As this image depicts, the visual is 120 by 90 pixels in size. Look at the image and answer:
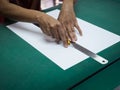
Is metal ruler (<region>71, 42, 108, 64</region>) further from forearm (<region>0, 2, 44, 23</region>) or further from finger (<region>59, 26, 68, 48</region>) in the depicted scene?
forearm (<region>0, 2, 44, 23</region>)

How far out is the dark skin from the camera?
68 cm

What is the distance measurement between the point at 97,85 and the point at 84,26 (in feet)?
1.09

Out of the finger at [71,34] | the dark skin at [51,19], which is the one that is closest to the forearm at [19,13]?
the dark skin at [51,19]

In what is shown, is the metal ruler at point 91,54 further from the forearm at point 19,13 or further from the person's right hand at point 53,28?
the forearm at point 19,13

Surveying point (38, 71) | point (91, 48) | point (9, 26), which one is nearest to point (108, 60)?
point (91, 48)

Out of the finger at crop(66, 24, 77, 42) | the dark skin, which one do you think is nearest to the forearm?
the dark skin

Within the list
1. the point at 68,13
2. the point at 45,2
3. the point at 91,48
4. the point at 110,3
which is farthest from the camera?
the point at 45,2

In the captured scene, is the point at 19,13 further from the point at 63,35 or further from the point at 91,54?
the point at 91,54

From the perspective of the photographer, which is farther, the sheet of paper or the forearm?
the forearm

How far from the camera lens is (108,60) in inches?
24.5

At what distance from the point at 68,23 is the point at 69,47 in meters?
0.11

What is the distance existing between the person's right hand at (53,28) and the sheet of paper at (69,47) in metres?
0.03

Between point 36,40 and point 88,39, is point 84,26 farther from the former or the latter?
point 36,40

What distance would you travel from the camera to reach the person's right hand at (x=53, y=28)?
2.20ft
